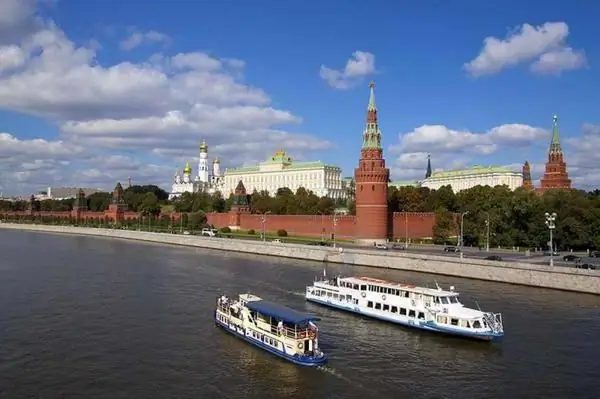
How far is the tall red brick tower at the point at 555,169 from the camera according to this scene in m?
100

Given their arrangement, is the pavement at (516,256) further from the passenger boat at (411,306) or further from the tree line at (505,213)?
the passenger boat at (411,306)

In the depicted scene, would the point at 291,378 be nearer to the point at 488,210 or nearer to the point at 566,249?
the point at 566,249

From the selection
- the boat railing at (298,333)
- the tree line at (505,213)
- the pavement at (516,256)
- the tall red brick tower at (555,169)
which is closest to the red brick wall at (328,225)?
the tree line at (505,213)

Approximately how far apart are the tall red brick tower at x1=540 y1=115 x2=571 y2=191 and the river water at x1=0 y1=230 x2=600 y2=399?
62.4 m

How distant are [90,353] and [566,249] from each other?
47205mm

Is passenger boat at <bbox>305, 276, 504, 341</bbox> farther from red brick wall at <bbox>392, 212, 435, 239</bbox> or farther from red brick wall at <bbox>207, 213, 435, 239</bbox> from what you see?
red brick wall at <bbox>392, 212, 435, 239</bbox>

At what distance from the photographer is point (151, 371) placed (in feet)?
79.0

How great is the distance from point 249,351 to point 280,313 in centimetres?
222

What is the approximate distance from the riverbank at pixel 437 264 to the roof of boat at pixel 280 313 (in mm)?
21631

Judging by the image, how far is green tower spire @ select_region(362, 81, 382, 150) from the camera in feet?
243

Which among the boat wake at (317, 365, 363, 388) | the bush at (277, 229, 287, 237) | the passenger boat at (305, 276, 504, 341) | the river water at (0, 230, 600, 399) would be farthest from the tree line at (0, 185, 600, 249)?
the boat wake at (317, 365, 363, 388)

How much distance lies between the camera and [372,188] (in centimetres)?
7456

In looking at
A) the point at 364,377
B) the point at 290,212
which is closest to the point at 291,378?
the point at 364,377

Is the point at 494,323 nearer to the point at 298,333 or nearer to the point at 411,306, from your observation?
the point at 411,306
